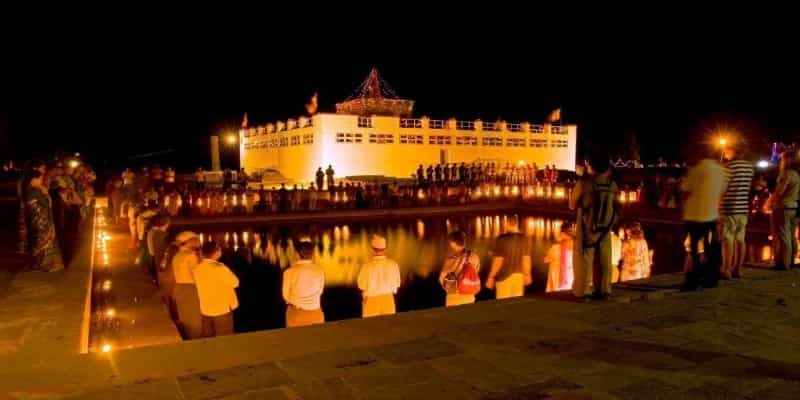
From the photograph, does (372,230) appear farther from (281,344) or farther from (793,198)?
(281,344)

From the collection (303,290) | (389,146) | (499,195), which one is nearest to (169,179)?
(499,195)

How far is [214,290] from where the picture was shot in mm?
6215

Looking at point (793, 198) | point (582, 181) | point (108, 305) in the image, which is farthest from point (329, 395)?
point (793, 198)

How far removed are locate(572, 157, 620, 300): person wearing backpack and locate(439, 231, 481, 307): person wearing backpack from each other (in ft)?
3.90

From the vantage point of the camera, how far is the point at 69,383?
12.8ft

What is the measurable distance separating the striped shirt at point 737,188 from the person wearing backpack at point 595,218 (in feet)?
6.22

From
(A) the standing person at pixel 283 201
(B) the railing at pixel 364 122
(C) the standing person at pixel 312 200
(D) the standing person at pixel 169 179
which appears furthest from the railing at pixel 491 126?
(D) the standing person at pixel 169 179

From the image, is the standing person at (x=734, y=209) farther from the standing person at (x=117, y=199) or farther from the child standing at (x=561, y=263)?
the standing person at (x=117, y=199)

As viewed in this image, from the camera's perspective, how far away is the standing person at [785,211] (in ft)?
25.2

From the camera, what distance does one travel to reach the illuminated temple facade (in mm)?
37312

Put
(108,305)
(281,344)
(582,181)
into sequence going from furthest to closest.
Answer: (108,305)
(582,181)
(281,344)

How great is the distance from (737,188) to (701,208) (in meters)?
0.84

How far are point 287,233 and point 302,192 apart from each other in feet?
13.5

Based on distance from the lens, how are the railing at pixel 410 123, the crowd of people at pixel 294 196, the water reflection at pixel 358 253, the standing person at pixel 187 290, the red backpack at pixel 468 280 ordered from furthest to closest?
the railing at pixel 410 123 → the crowd of people at pixel 294 196 → the water reflection at pixel 358 253 → the red backpack at pixel 468 280 → the standing person at pixel 187 290
